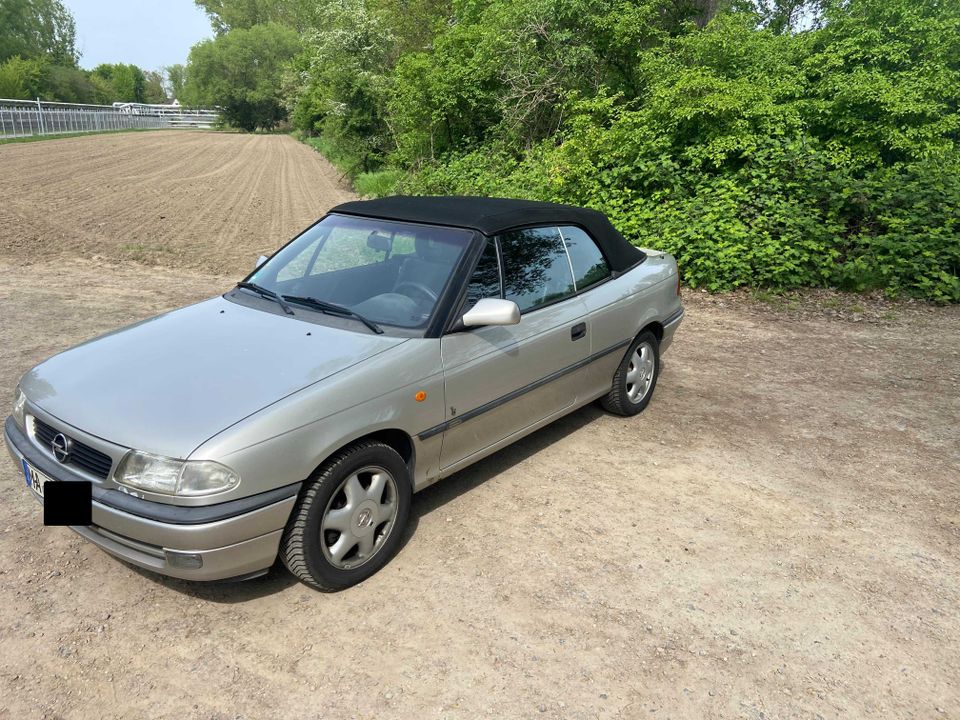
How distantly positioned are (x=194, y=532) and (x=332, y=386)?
33.0 inches

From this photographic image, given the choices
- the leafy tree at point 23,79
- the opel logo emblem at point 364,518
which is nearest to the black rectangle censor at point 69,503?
the opel logo emblem at point 364,518

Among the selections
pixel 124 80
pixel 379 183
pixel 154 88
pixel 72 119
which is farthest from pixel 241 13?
pixel 379 183

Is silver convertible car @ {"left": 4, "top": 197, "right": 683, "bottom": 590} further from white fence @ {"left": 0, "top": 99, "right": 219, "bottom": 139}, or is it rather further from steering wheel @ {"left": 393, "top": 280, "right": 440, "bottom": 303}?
white fence @ {"left": 0, "top": 99, "right": 219, "bottom": 139}

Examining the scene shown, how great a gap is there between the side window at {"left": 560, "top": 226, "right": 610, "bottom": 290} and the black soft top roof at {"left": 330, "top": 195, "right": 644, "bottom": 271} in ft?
0.20

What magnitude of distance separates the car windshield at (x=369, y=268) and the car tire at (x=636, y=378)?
5.99 feet

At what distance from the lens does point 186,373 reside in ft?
11.5

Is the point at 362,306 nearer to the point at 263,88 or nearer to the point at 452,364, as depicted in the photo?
the point at 452,364

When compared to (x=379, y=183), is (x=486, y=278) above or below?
above

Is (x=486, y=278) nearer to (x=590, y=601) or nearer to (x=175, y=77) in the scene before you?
(x=590, y=601)

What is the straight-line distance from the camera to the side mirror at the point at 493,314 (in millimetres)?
3854

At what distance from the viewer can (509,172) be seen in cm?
1544

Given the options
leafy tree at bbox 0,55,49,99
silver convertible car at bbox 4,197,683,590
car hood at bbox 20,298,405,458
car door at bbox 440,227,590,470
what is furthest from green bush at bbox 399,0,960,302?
leafy tree at bbox 0,55,49,99

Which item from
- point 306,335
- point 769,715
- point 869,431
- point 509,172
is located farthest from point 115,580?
point 509,172

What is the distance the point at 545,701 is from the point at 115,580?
7.00 ft
